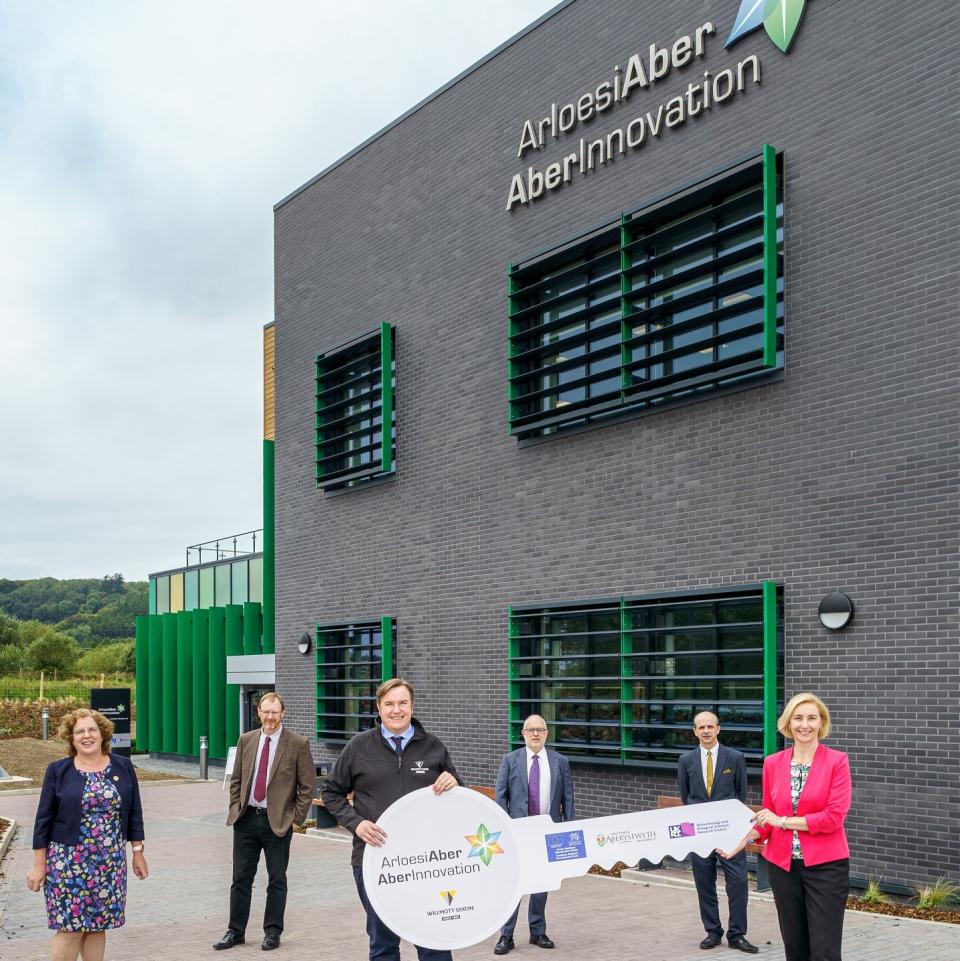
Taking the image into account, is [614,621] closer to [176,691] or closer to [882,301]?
[882,301]

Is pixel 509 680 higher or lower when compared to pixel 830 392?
lower

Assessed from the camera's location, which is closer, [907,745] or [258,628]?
[907,745]

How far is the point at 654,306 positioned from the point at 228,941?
8425 mm

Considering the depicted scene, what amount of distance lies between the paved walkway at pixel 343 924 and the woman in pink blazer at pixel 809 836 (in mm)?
3003

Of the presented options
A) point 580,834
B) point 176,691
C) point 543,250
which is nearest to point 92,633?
point 176,691

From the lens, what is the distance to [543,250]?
16.0 meters

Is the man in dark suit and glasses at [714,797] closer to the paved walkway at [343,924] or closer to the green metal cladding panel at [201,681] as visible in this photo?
the paved walkway at [343,924]

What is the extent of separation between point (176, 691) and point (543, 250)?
21793 mm

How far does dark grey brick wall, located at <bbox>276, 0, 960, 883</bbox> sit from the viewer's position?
451 inches

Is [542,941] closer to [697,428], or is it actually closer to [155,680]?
[697,428]

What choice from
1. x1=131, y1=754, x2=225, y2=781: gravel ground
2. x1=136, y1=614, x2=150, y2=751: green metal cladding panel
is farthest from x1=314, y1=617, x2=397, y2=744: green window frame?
x1=136, y1=614, x2=150, y2=751: green metal cladding panel

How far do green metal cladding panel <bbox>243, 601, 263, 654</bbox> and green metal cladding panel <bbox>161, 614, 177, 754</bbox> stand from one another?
16.8 feet

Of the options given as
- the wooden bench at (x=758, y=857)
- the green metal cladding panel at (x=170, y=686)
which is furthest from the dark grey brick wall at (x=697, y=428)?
the green metal cladding panel at (x=170, y=686)

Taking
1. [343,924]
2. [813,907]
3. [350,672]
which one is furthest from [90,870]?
[350,672]
